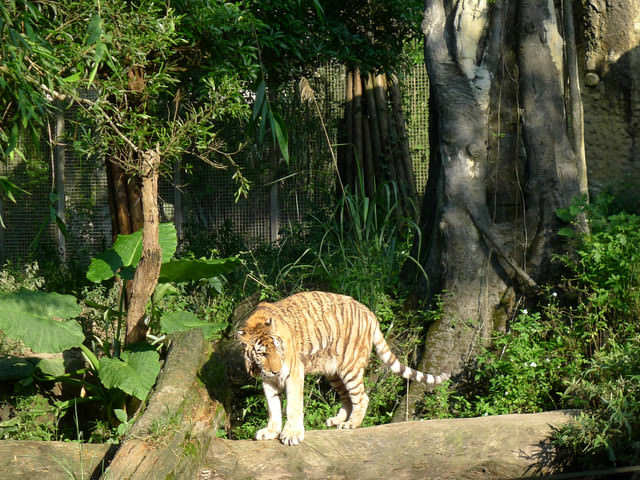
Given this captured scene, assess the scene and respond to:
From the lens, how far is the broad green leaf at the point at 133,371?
496 cm

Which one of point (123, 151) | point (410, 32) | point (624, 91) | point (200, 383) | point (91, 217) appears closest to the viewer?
point (200, 383)

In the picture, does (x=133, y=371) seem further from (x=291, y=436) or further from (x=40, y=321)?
(x=291, y=436)

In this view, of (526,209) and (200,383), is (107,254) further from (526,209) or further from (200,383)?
(526,209)

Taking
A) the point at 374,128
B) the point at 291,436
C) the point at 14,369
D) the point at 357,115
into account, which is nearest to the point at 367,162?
the point at 374,128

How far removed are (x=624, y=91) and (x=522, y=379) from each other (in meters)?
3.12

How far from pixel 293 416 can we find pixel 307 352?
1.70 ft

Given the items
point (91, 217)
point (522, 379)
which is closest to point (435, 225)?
point (522, 379)

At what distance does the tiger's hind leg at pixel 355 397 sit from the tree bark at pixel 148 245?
1555 millimetres

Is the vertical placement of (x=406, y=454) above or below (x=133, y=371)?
below

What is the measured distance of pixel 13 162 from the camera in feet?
33.3

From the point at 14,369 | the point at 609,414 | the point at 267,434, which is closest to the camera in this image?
the point at 609,414

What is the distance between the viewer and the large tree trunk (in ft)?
19.0

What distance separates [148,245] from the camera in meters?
5.11

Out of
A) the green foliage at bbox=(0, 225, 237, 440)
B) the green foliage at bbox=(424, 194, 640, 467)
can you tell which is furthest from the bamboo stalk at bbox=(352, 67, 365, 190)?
the green foliage at bbox=(424, 194, 640, 467)
